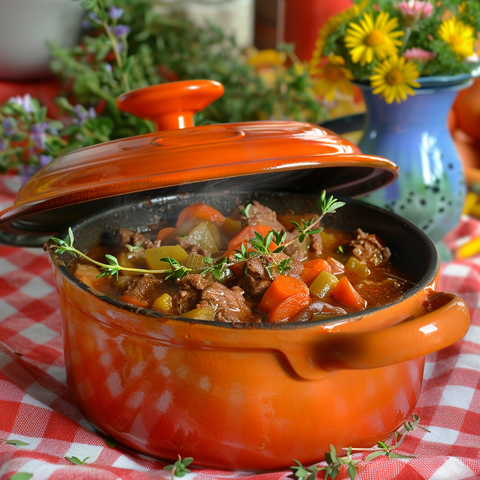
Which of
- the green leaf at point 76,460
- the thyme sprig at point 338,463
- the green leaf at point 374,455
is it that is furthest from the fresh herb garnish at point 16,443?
the green leaf at point 374,455

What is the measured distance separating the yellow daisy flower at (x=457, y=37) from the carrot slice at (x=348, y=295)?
3.98ft

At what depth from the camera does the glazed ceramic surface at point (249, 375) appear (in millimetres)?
1159

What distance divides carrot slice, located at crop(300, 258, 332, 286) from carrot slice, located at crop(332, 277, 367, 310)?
93 millimetres

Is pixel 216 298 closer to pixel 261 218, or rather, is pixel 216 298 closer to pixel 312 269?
pixel 312 269

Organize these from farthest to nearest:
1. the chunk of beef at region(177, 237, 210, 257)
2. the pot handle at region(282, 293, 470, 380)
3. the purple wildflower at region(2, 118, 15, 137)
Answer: the purple wildflower at region(2, 118, 15, 137)
the chunk of beef at region(177, 237, 210, 257)
the pot handle at region(282, 293, 470, 380)

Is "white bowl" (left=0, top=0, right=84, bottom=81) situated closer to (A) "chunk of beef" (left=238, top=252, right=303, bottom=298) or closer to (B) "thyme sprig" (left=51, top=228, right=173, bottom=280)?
(B) "thyme sprig" (left=51, top=228, right=173, bottom=280)

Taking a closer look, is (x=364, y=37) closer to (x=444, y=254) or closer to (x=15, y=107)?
(x=444, y=254)

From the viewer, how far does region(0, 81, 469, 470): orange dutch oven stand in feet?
3.83

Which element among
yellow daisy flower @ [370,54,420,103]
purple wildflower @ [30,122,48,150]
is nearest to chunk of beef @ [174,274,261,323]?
yellow daisy flower @ [370,54,420,103]

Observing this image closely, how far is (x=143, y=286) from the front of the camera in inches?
59.1

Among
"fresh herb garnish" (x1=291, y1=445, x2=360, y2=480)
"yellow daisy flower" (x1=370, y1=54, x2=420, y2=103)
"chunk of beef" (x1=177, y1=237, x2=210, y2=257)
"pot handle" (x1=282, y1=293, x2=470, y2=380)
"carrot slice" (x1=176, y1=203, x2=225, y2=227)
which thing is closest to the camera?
"pot handle" (x1=282, y1=293, x2=470, y2=380)

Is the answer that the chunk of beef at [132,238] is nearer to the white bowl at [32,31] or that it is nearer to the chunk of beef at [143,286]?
the chunk of beef at [143,286]

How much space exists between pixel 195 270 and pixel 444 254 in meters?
1.55

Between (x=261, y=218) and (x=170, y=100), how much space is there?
477mm
